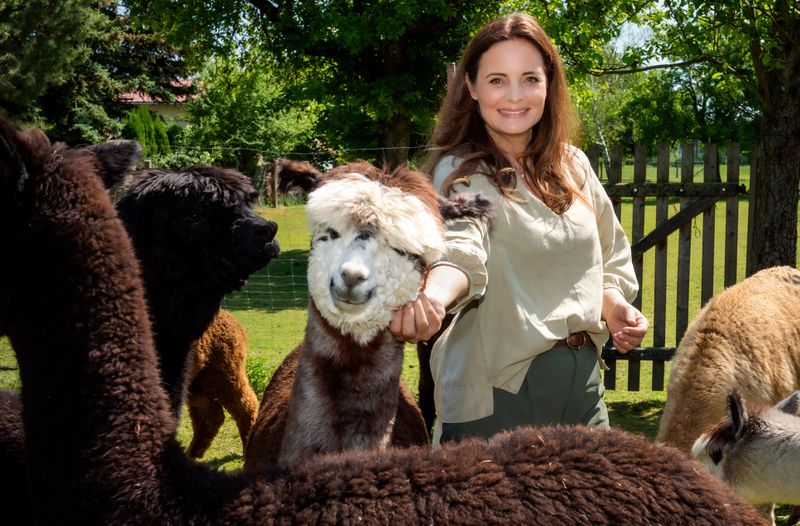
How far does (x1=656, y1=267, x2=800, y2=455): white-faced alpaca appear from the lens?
4.64 meters

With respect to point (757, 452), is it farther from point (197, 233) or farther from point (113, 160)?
point (113, 160)

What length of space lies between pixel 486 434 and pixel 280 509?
1.03m

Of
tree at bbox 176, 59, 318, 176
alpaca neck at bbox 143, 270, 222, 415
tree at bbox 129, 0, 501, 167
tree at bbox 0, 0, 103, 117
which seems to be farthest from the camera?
tree at bbox 176, 59, 318, 176

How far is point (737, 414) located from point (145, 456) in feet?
10.4

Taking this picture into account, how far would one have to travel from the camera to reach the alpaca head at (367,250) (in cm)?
210

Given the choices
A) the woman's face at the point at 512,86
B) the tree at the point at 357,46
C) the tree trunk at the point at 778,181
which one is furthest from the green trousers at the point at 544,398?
the tree at the point at 357,46

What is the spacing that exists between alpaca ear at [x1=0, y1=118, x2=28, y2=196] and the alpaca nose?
0.79 m

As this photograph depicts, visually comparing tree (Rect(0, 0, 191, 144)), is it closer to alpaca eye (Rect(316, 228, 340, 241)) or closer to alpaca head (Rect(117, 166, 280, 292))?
alpaca head (Rect(117, 166, 280, 292))

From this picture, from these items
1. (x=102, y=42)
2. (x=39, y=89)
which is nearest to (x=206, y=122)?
(x=102, y=42)

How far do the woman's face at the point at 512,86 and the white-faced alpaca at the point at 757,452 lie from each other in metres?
2.14

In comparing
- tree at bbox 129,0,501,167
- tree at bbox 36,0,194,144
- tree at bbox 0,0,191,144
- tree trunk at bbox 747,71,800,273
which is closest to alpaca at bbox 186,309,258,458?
tree trunk at bbox 747,71,800,273

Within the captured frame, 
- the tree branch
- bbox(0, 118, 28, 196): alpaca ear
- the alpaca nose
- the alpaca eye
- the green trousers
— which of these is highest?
the tree branch

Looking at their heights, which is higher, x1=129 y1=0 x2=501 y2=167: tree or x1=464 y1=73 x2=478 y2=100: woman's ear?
x1=129 y1=0 x2=501 y2=167: tree

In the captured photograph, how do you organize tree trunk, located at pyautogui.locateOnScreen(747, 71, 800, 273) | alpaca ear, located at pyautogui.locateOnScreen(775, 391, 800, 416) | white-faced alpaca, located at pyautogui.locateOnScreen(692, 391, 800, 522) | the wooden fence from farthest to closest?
the wooden fence
tree trunk, located at pyautogui.locateOnScreen(747, 71, 800, 273)
alpaca ear, located at pyautogui.locateOnScreen(775, 391, 800, 416)
white-faced alpaca, located at pyautogui.locateOnScreen(692, 391, 800, 522)
